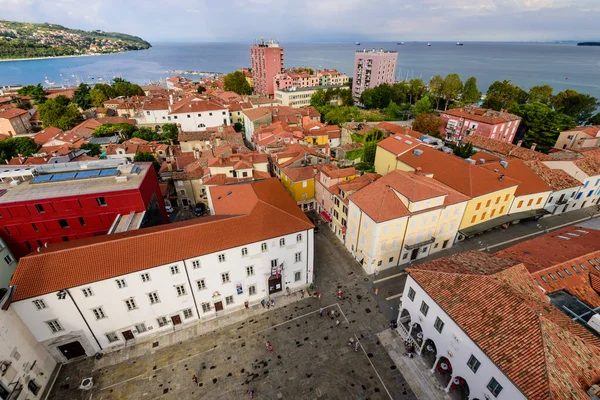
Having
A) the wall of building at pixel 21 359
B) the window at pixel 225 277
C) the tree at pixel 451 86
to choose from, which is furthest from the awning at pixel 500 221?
the tree at pixel 451 86

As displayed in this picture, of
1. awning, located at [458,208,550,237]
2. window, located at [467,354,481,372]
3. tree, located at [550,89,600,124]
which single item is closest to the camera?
window, located at [467,354,481,372]

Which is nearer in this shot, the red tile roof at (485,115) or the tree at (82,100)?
the red tile roof at (485,115)

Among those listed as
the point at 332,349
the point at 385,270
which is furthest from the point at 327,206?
the point at 332,349

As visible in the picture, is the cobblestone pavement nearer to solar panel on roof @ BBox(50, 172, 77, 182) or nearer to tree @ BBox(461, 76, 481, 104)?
solar panel on roof @ BBox(50, 172, 77, 182)

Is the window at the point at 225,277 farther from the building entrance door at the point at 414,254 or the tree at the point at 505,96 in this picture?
the tree at the point at 505,96

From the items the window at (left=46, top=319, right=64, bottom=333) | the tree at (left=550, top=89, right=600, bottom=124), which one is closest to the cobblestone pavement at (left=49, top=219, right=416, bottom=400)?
the window at (left=46, top=319, right=64, bottom=333)

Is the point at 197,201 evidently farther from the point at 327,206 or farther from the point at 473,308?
the point at 473,308

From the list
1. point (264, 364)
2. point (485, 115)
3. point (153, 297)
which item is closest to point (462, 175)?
point (264, 364)
